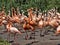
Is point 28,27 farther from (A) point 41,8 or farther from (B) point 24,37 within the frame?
(A) point 41,8

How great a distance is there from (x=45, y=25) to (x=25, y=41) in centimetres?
177

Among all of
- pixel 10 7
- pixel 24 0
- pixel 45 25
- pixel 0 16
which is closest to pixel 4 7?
pixel 10 7

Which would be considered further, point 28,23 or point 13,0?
point 13,0

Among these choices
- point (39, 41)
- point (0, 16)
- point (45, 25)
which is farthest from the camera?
point (0, 16)

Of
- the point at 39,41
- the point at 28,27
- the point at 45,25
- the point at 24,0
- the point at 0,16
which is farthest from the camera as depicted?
the point at 24,0

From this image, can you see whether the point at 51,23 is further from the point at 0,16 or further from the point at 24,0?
the point at 24,0

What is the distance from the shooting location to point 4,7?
17.2 meters

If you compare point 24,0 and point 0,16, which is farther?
point 24,0

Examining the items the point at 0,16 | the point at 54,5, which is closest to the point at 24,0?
the point at 54,5

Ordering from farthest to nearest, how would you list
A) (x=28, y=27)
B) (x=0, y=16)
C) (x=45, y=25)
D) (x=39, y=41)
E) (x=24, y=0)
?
(x=24, y=0), (x=0, y=16), (x=45, y=25), (x=28, y=27), (x=39, y=41)

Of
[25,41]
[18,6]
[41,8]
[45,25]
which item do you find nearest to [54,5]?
[41,8]

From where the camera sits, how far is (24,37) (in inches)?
422

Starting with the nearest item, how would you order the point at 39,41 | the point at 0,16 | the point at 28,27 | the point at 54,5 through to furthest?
the point at 39,41, the point at 28,27, the point at 0,16, the point at 54,5

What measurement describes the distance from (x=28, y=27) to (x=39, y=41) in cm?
113
